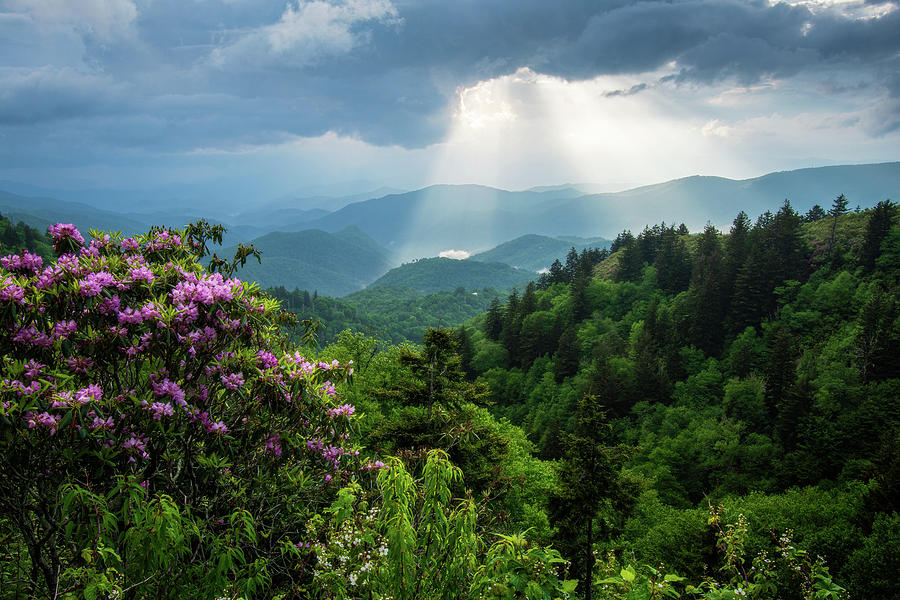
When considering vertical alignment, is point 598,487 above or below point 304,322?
below

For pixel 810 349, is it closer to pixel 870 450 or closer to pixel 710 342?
pixel 710 342

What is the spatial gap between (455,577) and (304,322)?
4.98m

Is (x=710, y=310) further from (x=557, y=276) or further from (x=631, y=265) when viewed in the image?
(x=557, y=276)

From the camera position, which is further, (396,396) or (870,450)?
(870,450)

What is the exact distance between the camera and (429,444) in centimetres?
1712

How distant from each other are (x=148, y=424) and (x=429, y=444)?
43.7 feet

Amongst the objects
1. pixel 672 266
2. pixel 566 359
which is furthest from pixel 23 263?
pixel 672 266

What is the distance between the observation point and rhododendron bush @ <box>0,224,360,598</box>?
3.89m

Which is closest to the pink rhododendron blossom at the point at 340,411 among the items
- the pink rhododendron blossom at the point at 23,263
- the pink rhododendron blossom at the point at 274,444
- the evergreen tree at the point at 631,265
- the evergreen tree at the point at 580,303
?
the pink rhododendron blossom at the point at 274,444

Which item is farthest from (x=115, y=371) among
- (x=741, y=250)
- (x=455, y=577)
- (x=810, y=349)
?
(x=741, y=250)

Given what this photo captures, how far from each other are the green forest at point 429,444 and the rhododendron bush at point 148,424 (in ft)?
0.10


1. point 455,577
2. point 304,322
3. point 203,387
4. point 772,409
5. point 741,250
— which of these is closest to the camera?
point 455,577

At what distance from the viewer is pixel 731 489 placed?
36.5 metres

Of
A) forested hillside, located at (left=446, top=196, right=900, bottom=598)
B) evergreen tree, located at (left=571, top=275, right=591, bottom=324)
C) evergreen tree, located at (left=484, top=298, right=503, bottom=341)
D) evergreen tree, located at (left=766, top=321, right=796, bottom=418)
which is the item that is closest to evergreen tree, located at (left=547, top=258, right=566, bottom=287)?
forested hillside, located at (left=446, top=196, right=900, bottom=598)
